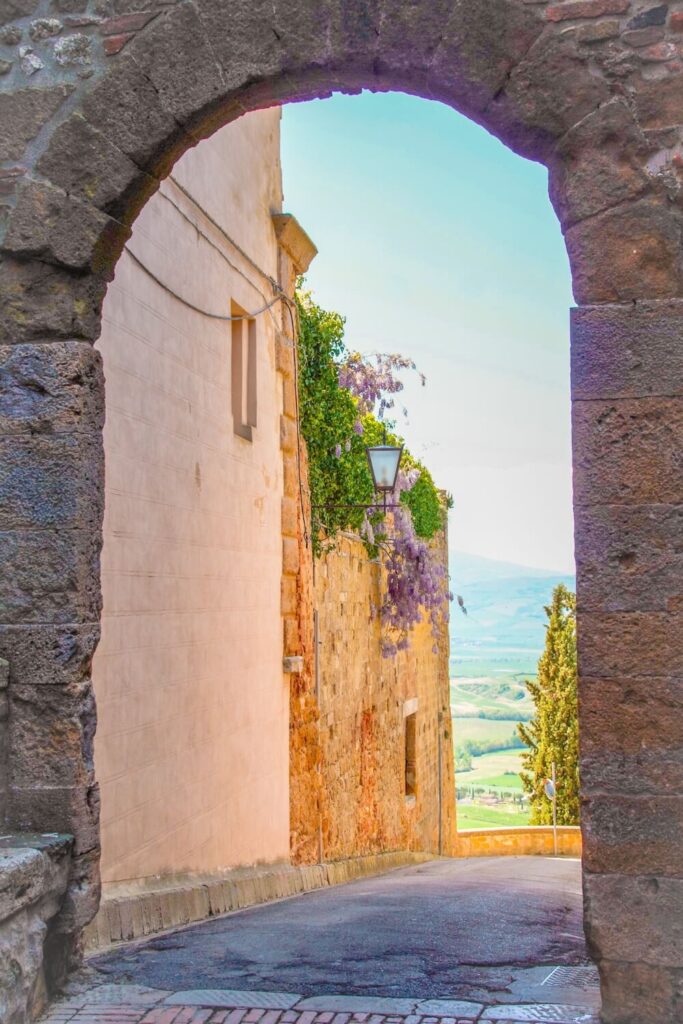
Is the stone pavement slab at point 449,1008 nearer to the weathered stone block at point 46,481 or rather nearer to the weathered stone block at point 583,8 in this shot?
the weathered stone block at point 46,481

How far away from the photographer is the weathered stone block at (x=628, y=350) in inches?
150

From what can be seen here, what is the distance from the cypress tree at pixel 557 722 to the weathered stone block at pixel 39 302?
1912cm

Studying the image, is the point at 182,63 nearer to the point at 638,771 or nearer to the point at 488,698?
the point at 638,771

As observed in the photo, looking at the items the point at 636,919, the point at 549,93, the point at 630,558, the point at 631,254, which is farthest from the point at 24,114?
the point at 636,919

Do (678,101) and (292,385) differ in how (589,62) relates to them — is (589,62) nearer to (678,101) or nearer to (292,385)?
(678,101)

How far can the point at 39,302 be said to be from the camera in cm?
432

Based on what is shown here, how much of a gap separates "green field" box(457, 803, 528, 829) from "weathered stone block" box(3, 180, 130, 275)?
154ft

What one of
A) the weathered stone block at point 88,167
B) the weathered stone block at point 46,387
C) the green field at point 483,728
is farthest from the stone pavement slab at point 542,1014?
the green field at point 483,728

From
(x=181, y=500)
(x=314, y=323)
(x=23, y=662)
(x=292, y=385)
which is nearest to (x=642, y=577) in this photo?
(x=23, y=662)

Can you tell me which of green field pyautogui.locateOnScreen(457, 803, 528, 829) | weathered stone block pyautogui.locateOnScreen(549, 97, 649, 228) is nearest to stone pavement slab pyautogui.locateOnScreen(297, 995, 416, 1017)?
weathered stone block pyautogui.locateOnScreen(549, 97, 649, 228)

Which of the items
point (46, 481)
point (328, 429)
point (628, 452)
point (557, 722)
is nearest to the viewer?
point (628, 452)

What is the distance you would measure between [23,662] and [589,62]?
2.86m

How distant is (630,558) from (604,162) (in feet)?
4.33

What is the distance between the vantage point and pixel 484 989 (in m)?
4.04
